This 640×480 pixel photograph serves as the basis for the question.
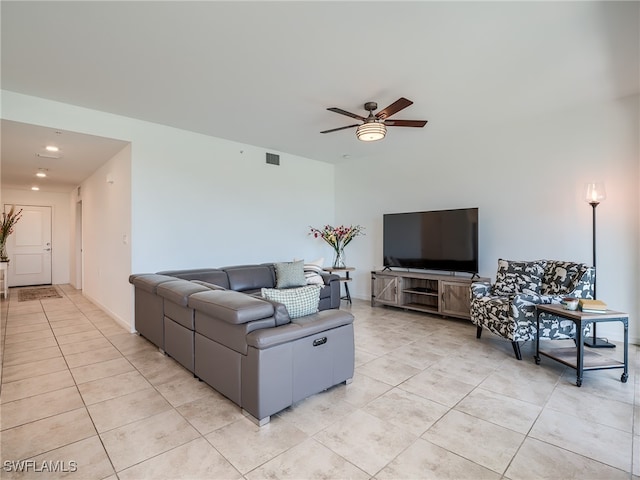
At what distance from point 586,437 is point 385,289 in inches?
141

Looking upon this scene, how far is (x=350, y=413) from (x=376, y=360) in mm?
1040

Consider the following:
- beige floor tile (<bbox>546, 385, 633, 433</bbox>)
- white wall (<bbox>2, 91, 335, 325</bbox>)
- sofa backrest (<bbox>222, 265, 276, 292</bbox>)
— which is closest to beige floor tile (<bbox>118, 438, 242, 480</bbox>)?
beige floor tile (<bbox>546, 385, 633, 433</bbox>)

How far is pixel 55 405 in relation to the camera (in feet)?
7.81

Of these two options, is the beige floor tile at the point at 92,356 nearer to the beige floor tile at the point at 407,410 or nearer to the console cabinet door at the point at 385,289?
the beige floor tile at the point at 407,410

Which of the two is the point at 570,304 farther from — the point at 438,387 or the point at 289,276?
the point at 289,276

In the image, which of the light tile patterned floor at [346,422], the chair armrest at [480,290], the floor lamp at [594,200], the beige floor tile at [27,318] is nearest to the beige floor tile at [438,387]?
the light tile patterned floor at [346,422]

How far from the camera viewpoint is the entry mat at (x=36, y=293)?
6.43m

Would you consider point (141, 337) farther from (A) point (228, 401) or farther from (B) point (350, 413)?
(B) point (350, 413)

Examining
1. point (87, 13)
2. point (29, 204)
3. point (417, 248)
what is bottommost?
point (417, 248)

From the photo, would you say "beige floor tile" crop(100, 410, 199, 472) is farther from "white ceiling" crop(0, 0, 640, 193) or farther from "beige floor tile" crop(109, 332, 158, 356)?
"white ceiling" crop(0, 0, 640, 193)

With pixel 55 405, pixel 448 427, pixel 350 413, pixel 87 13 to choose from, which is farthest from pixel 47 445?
pixel 87 13

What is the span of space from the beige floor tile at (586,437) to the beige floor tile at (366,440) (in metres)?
0.87

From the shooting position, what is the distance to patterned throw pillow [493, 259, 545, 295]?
375 centimetres

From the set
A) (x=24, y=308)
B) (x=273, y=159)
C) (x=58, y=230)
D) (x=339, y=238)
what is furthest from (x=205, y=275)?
(x=58, y=230)
